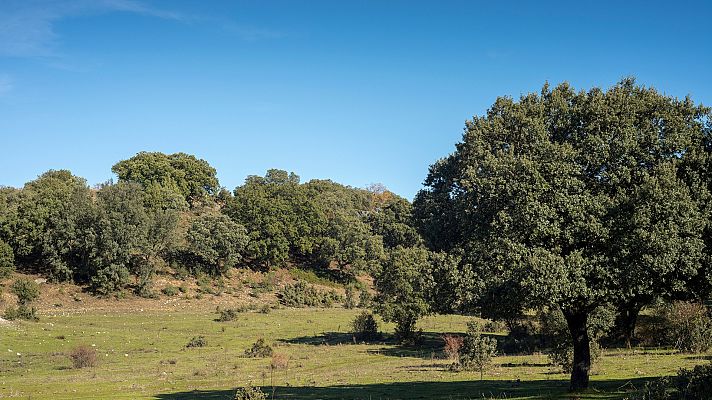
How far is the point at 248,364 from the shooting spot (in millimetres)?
48344

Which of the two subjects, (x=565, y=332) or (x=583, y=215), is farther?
(x=565, y=332)

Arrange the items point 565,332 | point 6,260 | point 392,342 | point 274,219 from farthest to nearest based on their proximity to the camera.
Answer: point 274,219 < point 6,260 < point 392,342 < point 565,332

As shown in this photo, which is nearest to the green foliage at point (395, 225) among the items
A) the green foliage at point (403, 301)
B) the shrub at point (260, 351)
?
the green foliage at point (403, 301)

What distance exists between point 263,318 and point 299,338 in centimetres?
1807

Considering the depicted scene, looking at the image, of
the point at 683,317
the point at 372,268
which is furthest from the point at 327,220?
the point at 683,317

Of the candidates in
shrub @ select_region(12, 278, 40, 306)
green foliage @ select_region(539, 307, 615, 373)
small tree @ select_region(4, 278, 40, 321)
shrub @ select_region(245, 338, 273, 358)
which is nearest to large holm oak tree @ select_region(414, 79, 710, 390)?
green foliage @ select_region(539, 307, 615, 373)

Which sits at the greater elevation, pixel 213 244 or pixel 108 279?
pixel 213 244

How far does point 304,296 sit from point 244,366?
58225 millimetres

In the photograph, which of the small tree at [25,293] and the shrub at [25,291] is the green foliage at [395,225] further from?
the shrub at [25,291]

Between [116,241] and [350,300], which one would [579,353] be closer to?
[116,241]

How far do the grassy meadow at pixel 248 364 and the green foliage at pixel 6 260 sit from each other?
11930 mm

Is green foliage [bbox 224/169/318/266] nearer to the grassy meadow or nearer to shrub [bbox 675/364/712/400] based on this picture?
the grassy meadow

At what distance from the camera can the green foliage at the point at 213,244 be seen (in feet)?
344

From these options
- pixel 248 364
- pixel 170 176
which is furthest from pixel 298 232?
pixel 248 364
